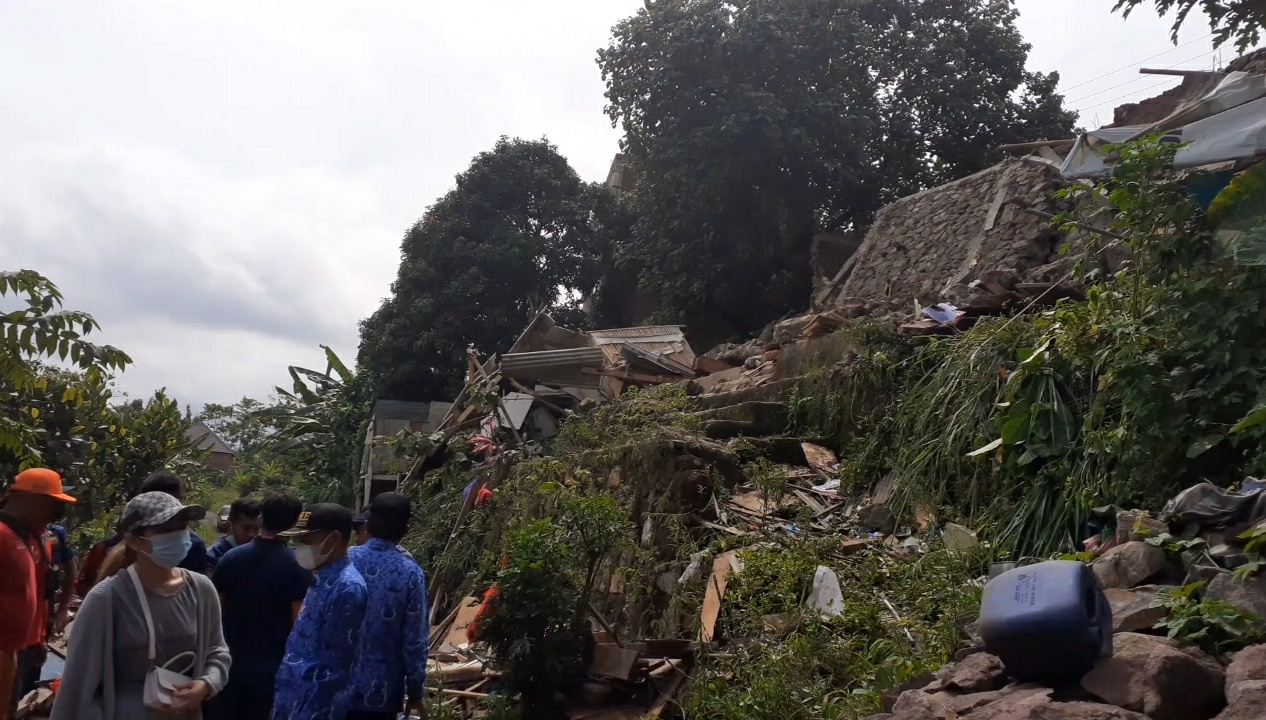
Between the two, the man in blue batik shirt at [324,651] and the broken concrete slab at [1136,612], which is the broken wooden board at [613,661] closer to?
the man in blue batik shirt at [324,651]

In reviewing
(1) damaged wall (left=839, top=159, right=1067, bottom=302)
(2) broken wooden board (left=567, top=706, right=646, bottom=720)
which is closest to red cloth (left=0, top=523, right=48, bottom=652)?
(2) broken wooden board (left=567, top=706, right=646, bottom=720)

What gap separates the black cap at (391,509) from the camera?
4129 mm

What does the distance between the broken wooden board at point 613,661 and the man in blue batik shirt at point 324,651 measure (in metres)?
2.22

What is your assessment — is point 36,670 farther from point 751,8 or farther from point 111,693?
point 751,8

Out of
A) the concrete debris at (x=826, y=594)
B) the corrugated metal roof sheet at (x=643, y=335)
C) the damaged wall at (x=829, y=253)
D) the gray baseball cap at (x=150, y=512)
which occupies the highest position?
the damaged wall at (x=829, y=253)

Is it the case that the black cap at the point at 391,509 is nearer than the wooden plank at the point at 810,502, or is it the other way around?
the black cap at the point at 391,509

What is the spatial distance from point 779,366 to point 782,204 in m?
10.4

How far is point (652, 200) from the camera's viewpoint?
21062 mm

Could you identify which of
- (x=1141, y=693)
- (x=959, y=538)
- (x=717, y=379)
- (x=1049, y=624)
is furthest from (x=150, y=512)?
(x=717, y=379)

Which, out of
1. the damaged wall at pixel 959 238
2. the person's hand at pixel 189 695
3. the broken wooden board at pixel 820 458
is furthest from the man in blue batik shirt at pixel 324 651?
the damaged wall at pixel 959 238

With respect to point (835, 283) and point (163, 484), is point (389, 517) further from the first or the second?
point (835, 283)

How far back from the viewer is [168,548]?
10.8 ft

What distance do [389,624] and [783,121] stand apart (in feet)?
53.2

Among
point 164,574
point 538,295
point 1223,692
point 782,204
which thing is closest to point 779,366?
point 1223,692
